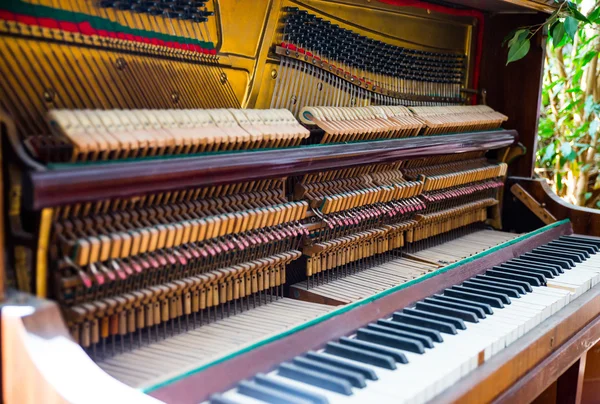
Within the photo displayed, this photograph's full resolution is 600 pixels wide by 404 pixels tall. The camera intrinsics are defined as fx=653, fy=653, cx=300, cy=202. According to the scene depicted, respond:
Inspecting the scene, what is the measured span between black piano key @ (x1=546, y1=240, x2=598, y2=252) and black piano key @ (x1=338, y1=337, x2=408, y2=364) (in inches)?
80.6

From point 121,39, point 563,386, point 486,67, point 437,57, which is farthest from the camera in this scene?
point 486,67

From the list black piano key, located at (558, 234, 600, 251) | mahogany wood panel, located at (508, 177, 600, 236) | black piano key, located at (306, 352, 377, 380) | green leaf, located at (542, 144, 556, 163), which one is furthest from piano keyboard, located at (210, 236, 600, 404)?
green leaf, located at (542, 144, 556, 163)

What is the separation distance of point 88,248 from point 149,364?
15.5 inches

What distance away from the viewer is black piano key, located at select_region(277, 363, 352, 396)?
1.79m

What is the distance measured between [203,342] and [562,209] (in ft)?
9.47

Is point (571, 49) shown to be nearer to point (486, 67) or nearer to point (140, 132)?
point (486, 67)

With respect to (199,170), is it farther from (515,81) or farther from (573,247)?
(515,81)

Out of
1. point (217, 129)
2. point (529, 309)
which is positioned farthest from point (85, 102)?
point (529, 309)

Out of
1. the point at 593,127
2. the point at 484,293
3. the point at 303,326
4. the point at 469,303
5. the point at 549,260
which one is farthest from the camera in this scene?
the point at 593,127

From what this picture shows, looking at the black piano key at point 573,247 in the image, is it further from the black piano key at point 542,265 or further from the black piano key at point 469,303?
the black piano key at point 469,303

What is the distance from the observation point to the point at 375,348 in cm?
211

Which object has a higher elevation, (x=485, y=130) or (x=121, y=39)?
(x=121, y=39)

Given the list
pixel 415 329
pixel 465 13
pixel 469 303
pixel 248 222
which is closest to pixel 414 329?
pixel 415 329

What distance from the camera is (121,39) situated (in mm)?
2146
